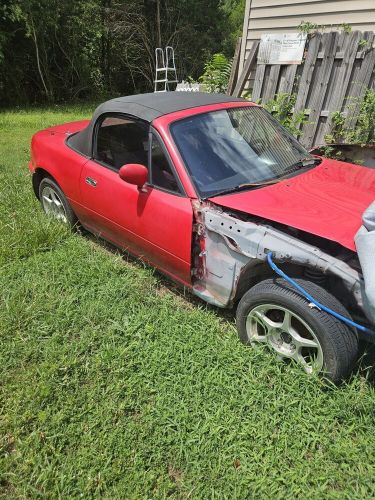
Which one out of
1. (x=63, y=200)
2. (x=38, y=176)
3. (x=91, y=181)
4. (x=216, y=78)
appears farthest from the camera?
(x=216, y=78)

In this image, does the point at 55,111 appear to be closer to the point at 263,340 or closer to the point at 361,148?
the point at 361,148

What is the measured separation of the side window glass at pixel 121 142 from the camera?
9.39 feet

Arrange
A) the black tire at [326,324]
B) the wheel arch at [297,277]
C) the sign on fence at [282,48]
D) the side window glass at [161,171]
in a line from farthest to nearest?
the sign on fence at [282,48] < the side window glass at [161,171] < the wheel arch at [297,277] < the black tire at [326,324]

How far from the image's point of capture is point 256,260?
7.22 feet

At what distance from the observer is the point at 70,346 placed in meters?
2.56

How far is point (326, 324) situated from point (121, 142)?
7.00 ft

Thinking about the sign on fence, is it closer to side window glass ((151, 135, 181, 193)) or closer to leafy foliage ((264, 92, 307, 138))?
leafy foliage ((264, 92, 307, 138))

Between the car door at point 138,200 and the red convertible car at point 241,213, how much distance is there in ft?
0.03

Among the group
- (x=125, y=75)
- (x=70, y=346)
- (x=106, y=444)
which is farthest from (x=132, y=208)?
(x=125, y=75)

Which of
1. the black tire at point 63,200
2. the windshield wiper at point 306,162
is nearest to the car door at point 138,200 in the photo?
the black tire at point 63,200

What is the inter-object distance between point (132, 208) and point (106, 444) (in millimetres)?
1608

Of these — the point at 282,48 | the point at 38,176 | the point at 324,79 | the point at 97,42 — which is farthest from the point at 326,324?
the point at 97,42

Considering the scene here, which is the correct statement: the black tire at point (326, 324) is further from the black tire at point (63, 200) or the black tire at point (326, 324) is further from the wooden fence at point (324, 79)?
the wooden fence at point (324, 79)

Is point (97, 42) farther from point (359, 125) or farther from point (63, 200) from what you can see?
point (63, 200)
